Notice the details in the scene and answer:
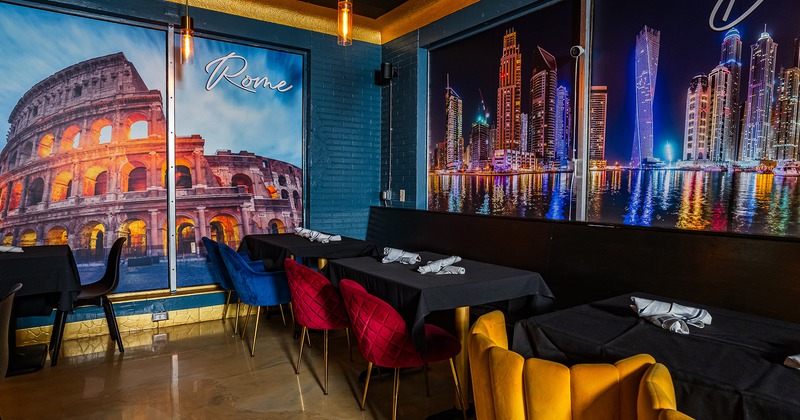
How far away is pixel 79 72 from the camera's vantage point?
4.90m

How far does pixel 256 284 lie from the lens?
4062 mm

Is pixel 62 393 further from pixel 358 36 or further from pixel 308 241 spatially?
pixel 358 36

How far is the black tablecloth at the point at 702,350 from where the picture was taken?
147 cm

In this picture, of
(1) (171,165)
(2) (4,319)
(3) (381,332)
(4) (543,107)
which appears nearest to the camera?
(2) (4,319)

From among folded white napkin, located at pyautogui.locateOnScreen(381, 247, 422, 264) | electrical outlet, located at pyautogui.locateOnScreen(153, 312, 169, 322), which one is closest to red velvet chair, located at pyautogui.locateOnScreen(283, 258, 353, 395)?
folded white napkin, located at pyautogui.locateOnScreen(381, 247, 422, 264)

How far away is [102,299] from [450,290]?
10.8 ft

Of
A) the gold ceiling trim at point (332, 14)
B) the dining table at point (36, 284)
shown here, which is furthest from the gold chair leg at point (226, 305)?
the gold ceiling trim at point (332, 14)

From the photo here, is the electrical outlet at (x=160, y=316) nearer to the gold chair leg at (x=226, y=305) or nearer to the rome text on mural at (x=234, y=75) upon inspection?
the gold chair leg at (x=226, y=305)

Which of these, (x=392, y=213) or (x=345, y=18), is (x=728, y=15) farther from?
(x=392, y=213)

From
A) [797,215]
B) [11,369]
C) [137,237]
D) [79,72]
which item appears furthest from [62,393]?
[797,215]

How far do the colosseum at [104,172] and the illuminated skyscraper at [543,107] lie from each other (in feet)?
11.0

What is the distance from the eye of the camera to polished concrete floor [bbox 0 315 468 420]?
312 centimetres

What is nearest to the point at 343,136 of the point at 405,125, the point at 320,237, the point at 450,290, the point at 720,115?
the point at 405,125

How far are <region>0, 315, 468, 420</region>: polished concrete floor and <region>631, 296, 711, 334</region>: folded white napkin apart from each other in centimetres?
153
